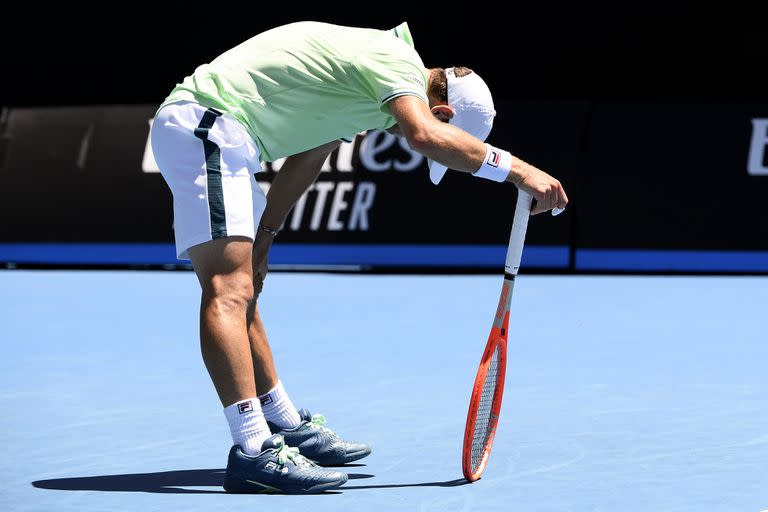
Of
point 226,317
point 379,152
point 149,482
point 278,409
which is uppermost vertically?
point 379,152

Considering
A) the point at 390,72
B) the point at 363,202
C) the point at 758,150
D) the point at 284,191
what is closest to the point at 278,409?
the point at 284,191

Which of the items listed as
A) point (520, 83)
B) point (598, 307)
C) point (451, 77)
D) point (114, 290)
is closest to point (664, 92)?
point (520, 83)

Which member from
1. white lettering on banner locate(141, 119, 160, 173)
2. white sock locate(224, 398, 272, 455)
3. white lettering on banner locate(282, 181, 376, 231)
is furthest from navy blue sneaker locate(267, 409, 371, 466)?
white lettering on banner locate(141, 119, 160, 173)

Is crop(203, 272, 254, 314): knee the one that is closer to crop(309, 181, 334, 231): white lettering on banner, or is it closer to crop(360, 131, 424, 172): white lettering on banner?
crop(360, 131, 424, 172): white lettering on banner

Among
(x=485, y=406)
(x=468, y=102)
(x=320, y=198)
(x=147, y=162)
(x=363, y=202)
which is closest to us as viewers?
(x=468, y=102)

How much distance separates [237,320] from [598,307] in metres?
6.31

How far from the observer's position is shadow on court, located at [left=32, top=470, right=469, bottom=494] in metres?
4.81

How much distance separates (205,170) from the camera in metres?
4.80

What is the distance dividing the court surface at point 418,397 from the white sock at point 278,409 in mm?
246

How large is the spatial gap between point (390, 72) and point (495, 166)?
0.46 m

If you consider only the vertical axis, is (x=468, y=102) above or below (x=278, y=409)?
above

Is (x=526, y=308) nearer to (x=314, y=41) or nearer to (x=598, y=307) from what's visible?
(x=598, y=307)

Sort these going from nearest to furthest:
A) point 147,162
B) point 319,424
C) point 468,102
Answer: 1. point 468,102
2. point 319,424
3. point 147,162

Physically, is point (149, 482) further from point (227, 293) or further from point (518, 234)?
point (518, 234)
